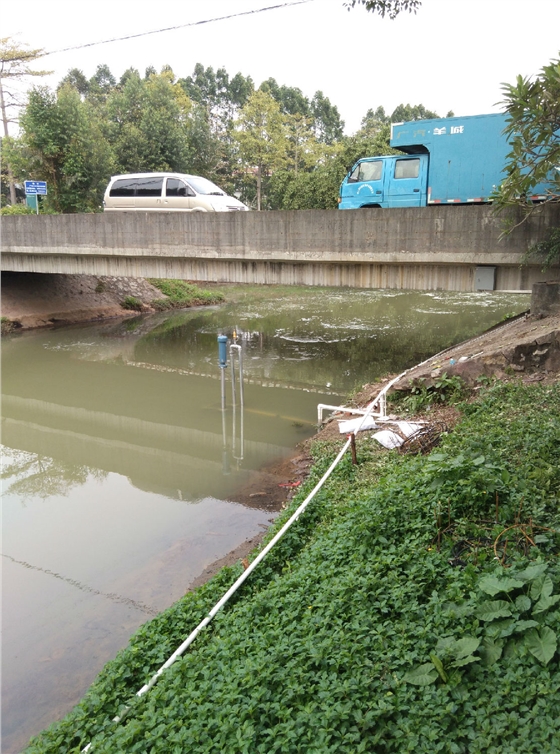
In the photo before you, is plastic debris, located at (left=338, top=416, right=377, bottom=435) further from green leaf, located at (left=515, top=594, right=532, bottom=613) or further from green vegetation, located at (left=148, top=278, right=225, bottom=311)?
green vegetation, located at (left=148, top=278, right=225, bottom=311)

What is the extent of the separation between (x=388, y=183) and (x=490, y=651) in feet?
36.6

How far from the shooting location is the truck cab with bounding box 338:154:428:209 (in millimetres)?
12570

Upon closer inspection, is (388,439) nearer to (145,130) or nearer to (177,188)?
(177,188)

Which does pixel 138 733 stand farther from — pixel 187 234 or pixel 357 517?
pixel 187 234

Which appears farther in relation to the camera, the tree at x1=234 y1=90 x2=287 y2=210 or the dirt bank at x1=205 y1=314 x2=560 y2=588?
the tree at x1=234 y1=90 x2=287 y2=210

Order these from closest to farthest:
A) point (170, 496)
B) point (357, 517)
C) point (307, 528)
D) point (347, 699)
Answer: point (347, 699), point (357, 517), point (307, 528), point (170, 496)

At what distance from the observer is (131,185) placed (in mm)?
16703

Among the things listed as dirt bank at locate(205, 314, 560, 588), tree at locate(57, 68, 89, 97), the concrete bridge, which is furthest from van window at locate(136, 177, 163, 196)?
tree at locate(57, 68, 89, 97)

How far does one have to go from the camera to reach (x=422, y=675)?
10.4ft

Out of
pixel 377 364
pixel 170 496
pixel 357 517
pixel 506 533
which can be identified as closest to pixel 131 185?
pixel 377 364

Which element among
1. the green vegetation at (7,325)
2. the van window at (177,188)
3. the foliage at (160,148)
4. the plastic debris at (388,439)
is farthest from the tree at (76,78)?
the plastic debris at (388,439)

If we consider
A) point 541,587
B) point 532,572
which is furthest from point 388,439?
point 541,587

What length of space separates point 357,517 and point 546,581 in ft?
6.17

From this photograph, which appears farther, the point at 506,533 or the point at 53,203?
the point at 53,203
